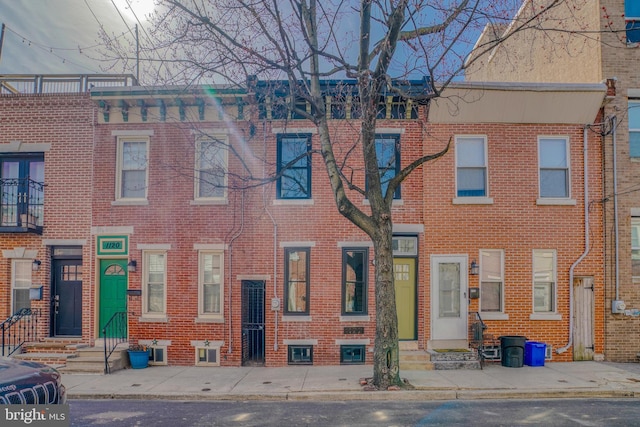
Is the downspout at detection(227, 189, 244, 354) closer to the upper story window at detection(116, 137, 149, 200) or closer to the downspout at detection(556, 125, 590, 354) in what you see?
the upper story window at detection(116, 137, 149, 200)

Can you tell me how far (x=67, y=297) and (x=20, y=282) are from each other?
4.72 feet

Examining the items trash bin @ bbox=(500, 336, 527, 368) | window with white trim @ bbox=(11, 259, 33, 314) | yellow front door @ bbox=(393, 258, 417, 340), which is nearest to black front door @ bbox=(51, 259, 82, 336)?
window with white trim @ bbox=(11, 259, 33, 314)

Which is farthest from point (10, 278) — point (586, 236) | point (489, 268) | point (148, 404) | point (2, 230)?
point (586, 236)

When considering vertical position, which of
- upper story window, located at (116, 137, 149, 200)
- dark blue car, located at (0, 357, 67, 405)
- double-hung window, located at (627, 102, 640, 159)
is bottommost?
dark blue car, located at (0, 357, 67, 405)

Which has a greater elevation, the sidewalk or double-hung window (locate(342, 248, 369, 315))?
double-hung window (locate(342, 248, 369, 315))

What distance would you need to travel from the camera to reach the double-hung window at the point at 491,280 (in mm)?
12609

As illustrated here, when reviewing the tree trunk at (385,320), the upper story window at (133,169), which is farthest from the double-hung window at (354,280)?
the upper story window at (133,169)

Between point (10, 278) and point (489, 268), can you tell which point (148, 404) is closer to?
point (10, 278)

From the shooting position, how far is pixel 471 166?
41.9 ft

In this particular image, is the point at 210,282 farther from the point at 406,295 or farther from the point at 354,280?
the point at 406,295

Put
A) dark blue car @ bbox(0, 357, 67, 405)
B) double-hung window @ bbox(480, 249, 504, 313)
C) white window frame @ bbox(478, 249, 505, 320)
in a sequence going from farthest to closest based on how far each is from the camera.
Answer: double-hung window @ bbox(480, 249, 504, 313)
white window frame @ bbox(478, 249, 505, 320)
dark blue car @ bbox(0, 357, 67, 405)

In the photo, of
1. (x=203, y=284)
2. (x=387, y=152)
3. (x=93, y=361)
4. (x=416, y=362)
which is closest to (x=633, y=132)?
(x=387, y=152)

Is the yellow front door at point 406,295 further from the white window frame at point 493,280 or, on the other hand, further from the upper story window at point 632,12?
the upper story window at point 632,12

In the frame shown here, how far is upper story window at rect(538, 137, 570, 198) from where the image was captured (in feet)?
42.1
